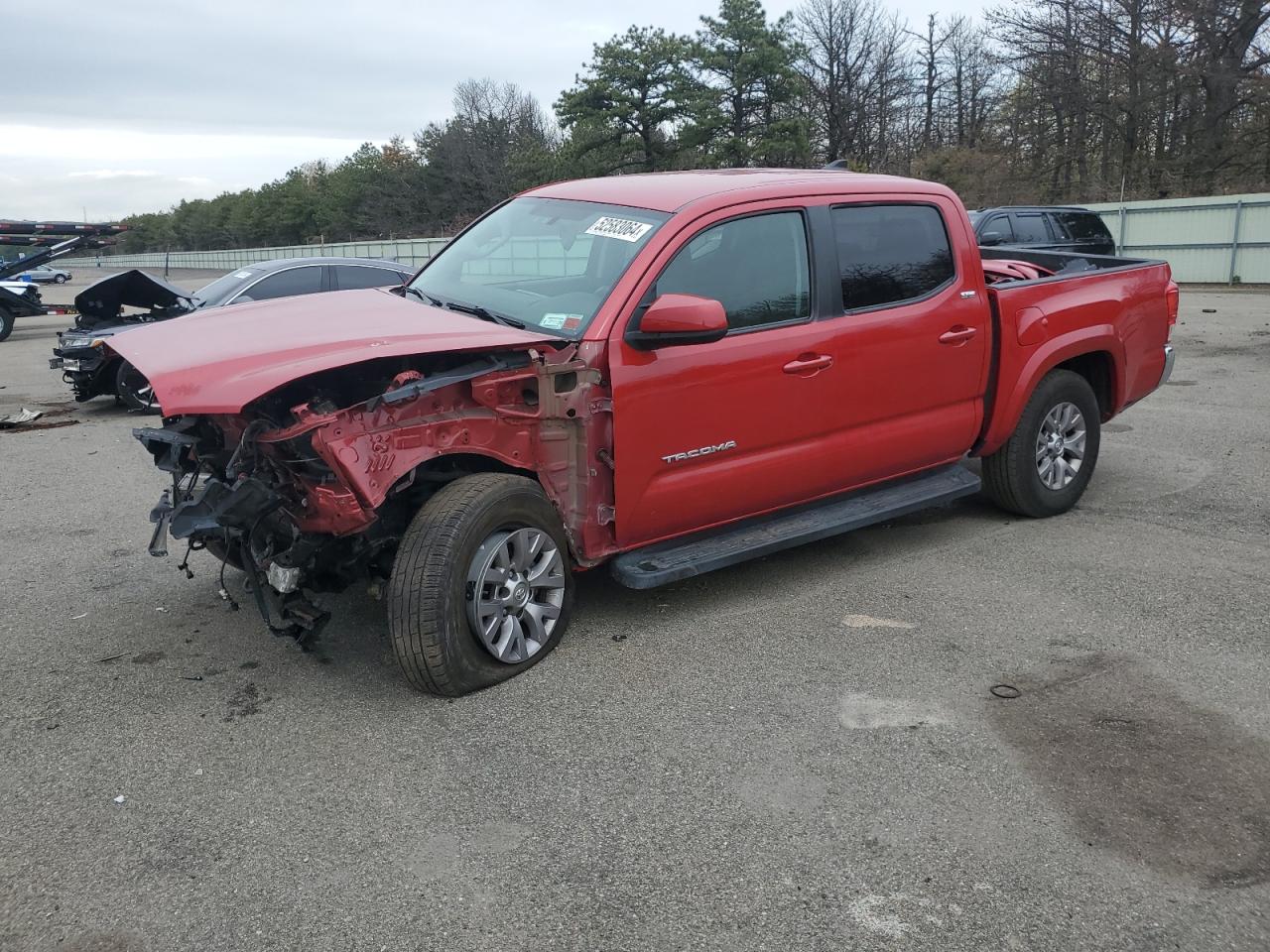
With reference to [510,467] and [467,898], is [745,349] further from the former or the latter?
[467,898]

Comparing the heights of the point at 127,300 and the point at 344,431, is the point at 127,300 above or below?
above

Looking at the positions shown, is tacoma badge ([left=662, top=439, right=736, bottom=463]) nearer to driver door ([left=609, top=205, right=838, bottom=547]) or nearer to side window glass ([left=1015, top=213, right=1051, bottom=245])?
driver door ([left=609, top=205, right=838, bottom=547])

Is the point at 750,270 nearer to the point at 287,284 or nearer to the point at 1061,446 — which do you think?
the point at 1061,446

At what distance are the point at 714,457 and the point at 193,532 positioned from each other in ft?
6.94

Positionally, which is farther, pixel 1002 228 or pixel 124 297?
pixel 1002 228

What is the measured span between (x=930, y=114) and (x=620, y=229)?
50.1m

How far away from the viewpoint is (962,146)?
41781 millimetres

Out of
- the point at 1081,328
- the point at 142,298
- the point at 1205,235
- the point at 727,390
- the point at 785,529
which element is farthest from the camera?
the point at 1205,235

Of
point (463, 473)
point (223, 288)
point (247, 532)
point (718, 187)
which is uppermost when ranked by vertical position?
point (718, 187)

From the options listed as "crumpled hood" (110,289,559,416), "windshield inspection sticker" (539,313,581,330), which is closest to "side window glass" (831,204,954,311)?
"windshield inspection sticker" (539,313,581,330)

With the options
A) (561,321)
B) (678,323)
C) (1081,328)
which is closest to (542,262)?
(561,321)

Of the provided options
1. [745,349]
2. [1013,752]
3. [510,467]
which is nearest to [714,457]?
[745,349]

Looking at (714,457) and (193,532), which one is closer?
(193,532)

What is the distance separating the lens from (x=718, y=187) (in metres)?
4.65
